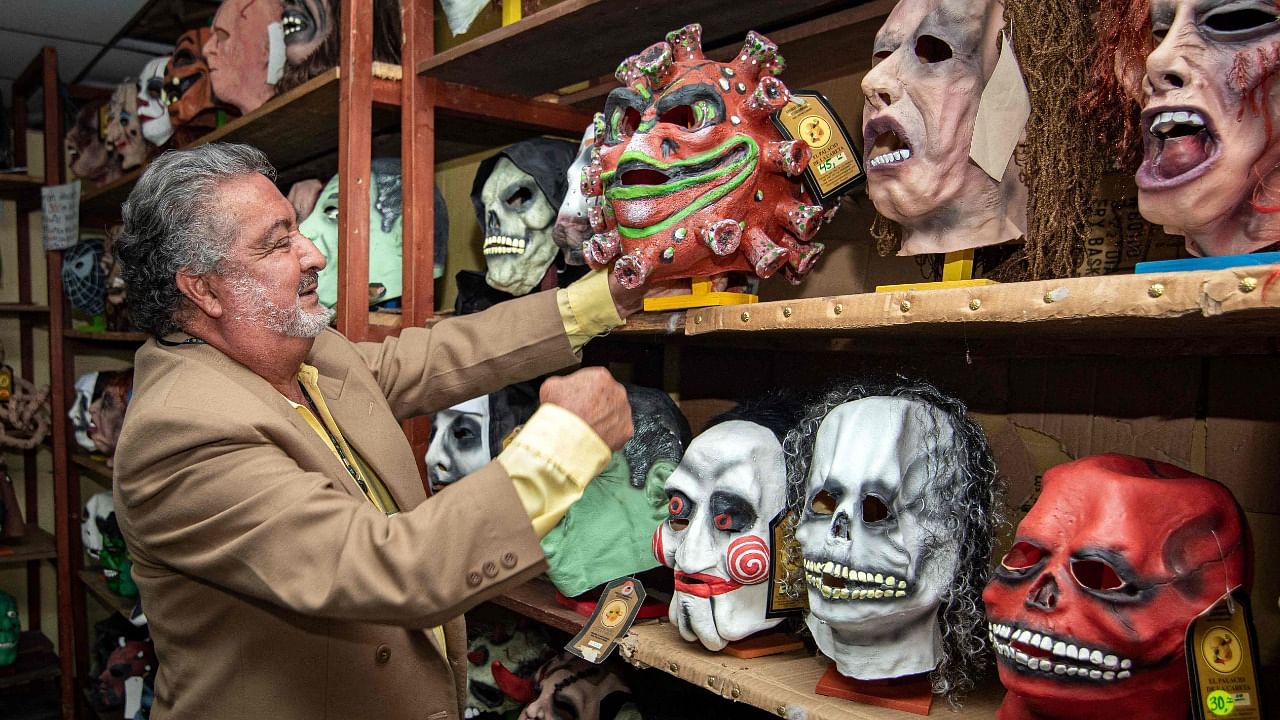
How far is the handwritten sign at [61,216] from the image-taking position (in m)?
4.05

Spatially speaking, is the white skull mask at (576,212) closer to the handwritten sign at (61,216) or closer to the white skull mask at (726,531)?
the white skull mask at (726,531)

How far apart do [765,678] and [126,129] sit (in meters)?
3.35

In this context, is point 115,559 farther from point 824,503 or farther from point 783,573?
point 824,503

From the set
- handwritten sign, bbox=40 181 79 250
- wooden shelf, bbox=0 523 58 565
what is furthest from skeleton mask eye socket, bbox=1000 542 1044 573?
wooden shelf, bbox=0 523 58 565

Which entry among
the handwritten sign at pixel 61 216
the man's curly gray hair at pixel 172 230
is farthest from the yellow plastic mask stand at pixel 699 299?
the handwritten sign at pixel 61 216

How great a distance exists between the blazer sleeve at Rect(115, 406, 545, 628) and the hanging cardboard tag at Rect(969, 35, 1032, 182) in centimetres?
73

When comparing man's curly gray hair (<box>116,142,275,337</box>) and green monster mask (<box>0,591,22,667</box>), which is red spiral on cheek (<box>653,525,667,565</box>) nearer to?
man's curly gray hair (<box>116,142,275,337</box>)

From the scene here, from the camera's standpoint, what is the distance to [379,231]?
2381 millimetres

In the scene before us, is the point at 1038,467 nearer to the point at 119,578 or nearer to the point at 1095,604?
the point at 1095,604

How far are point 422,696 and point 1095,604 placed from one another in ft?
3.20

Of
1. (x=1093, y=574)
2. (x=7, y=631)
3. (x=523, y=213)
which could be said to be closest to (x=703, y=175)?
(x=523, y=213)

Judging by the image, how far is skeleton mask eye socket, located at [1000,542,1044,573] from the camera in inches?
46.1

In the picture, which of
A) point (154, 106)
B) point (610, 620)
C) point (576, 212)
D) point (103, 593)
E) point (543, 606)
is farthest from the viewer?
point (103, 593)

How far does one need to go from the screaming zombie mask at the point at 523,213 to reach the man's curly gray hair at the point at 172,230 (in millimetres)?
618
